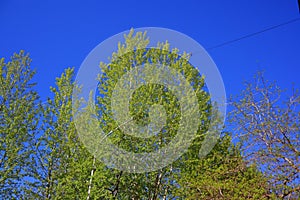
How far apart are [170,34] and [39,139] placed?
4.34 meters

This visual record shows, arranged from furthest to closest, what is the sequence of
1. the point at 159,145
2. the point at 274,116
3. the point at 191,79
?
the point at 191,79 → the point at 159,145 → the point at 274,116

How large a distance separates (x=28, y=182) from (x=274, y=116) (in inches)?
239

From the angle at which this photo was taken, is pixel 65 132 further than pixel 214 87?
Yes

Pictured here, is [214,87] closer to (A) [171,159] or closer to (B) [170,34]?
(B) [170,34]

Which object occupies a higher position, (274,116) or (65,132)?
(65,132)

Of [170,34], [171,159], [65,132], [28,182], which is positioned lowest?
[28,182]

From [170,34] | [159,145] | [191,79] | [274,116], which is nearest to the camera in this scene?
[274,116]

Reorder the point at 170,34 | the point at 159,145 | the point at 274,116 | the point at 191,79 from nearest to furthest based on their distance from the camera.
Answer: the point at 274,116
the point at 170,34
the point at 159,145
the point at 191,79

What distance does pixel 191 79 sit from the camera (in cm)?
1024

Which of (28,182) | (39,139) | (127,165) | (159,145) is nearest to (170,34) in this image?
(159,145)

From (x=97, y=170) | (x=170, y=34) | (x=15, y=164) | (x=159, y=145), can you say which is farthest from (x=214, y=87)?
(x=15, y=164)

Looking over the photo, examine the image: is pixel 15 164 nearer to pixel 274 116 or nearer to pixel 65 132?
pixel 65 132

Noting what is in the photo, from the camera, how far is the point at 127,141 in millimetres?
9312

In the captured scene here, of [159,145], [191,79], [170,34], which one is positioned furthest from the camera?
[191,79]
